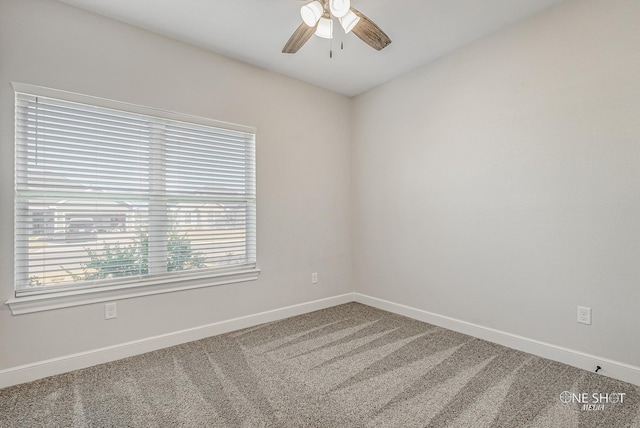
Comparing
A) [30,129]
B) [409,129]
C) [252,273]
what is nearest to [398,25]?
[409,129]

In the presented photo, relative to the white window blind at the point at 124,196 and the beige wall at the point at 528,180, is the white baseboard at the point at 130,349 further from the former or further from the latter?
the beige wall at the point at 528,180

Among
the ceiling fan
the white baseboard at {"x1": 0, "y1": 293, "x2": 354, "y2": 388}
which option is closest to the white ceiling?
the ceiling fan

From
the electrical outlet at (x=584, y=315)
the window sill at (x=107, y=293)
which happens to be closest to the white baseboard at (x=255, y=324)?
the electrical outlet at (x=584, y=315)

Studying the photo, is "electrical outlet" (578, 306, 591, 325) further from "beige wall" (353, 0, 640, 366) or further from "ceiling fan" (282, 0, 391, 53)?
"ceiling fan" (282, 0, 391, 53)

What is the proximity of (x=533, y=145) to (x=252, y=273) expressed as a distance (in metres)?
2.78

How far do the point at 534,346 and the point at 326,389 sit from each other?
1.74 meters

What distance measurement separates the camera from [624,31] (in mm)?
2141

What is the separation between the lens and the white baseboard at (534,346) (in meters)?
2.16

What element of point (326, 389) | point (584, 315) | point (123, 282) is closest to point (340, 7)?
point (326, 389)

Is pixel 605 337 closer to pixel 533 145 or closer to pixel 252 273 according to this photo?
pixel 533 145

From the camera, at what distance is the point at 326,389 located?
2.09m

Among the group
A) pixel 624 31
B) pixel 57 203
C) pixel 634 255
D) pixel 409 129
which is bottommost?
pixel 634 255

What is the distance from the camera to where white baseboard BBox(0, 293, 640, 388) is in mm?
2174

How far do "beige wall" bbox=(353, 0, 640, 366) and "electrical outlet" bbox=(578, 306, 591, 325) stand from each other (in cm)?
4
